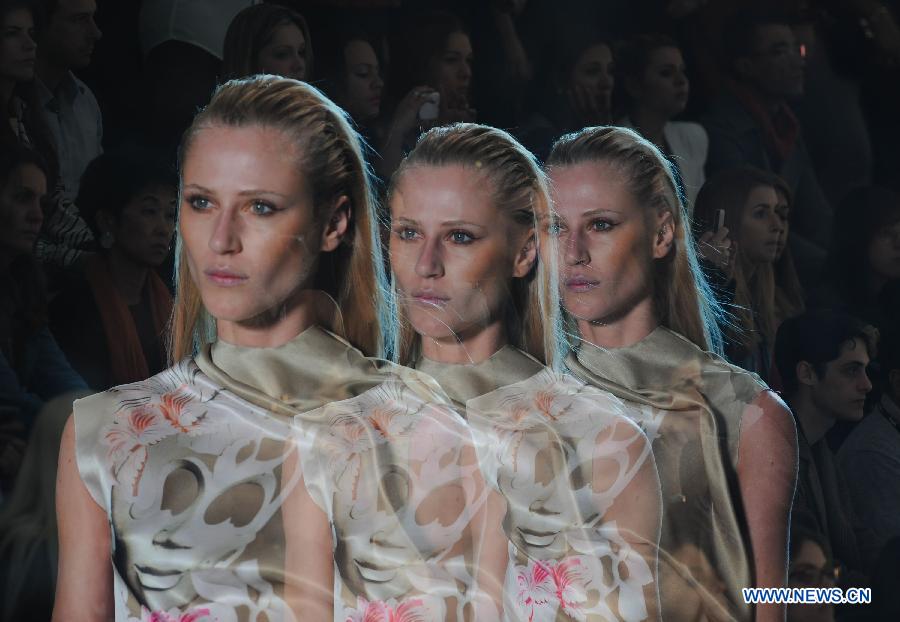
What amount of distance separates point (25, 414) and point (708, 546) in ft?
5.37

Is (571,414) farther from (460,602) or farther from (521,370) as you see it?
(460,602)

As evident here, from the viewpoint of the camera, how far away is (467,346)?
2.89 metres

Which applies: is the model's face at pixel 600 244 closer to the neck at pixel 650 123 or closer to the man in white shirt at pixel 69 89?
the neck at pixel 650 123

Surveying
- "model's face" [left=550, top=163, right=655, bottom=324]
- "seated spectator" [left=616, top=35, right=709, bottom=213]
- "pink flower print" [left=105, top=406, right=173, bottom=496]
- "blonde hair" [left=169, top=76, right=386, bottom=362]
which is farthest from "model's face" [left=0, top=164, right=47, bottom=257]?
"seated spectator" [left=616, top=35, right=709, bottom=213]

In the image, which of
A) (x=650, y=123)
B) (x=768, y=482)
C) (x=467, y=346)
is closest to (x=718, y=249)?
(x=650, y=123)

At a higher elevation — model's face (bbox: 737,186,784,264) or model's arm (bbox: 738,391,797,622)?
model's face (bbox: 737,186,784,264)

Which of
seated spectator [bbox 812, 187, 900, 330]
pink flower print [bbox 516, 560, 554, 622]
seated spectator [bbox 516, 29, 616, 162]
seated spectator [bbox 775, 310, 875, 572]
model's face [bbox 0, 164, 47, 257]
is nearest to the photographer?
model's face [bbox 0, 164, 47, 257]

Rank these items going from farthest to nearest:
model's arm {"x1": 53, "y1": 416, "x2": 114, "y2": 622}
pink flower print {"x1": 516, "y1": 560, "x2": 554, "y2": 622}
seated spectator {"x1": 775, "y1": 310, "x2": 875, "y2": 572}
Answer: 1. seated spectator {"x1": 775, "y1": 310, "x2": 875, "y2": 572}
2. pink flower print {"x1": 516, "y1": 560, "x2": 554, "y2": 622}
3. model's arm {"x1": 53, "y1": 416, "x2": 114, "y2": 622}

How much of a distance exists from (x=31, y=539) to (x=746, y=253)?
6.08 ft

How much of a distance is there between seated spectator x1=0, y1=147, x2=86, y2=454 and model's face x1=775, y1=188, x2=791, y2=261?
1766mm

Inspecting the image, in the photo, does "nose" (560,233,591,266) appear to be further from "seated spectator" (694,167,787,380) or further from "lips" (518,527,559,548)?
"lips" (518,527,559,548)

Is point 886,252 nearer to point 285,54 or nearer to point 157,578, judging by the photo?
point 285,54

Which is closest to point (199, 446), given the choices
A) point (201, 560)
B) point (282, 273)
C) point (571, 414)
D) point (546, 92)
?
point (201, 560)

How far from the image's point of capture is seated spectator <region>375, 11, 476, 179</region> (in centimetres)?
292
